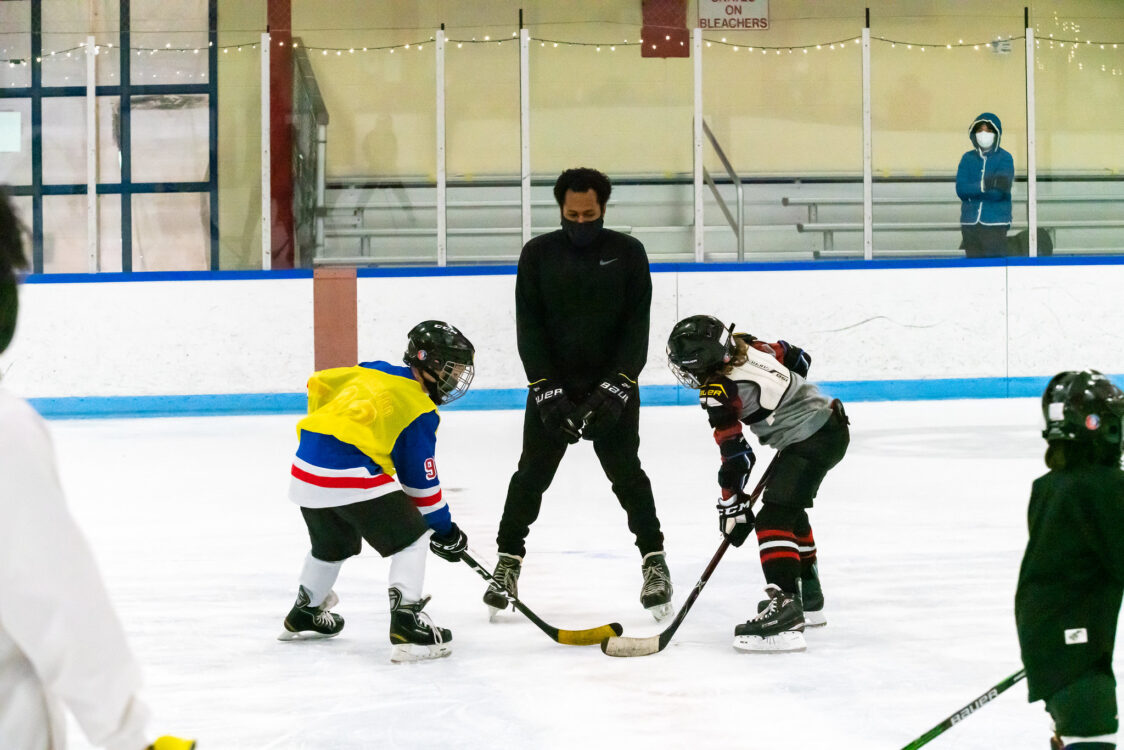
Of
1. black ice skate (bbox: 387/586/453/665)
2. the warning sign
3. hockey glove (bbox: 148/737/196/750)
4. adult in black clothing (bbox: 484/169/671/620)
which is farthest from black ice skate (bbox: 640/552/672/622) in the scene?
the warning sign

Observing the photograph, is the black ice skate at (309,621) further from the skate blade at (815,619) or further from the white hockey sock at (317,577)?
the skate blade at (815,619)

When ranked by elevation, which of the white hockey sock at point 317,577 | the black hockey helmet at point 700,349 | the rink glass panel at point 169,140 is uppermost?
the rink glass panel at point 169,140

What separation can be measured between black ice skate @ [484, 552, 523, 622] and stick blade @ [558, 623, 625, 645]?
264 mm

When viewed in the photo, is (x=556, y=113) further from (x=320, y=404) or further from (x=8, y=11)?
(x=320, y=404)

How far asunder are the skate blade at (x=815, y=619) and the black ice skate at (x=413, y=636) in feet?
2.68

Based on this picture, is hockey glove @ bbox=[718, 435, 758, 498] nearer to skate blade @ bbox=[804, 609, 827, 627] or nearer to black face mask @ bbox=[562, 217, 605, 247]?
skate blade @ bbox=[804, 609, 827, 627]

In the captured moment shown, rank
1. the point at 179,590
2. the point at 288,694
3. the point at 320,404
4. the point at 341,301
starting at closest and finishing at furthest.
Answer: the point at 288,694
the point at 320,404
the point at 179,590
the point at 341,301

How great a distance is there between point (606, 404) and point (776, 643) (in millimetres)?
720

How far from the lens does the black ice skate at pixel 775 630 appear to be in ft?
9.09

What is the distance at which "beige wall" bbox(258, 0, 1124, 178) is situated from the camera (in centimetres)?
861

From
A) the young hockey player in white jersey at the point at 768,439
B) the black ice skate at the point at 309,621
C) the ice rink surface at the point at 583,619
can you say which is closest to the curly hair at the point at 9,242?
the ice rink surface at the point at 583,619

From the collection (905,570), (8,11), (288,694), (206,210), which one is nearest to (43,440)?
(288,694)

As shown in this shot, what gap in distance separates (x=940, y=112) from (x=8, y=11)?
6.61m

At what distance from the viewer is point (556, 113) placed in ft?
28.4
